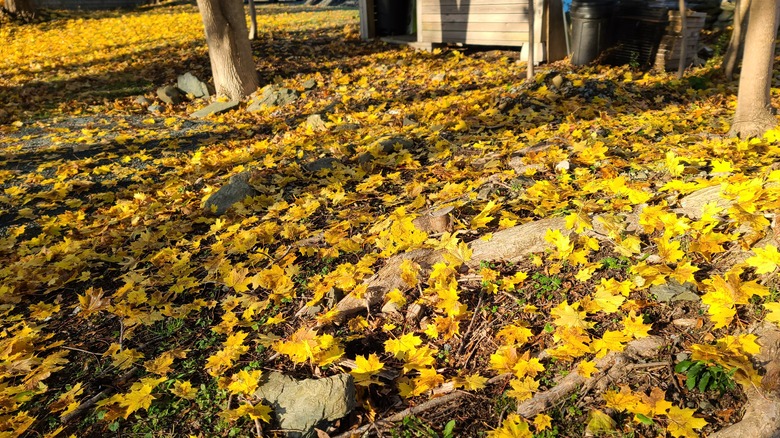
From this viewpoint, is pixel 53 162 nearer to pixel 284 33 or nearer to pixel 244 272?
pixel 244 272

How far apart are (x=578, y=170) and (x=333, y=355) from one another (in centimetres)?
233

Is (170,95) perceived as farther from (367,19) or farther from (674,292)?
(674,292)

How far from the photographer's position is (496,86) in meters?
7.54

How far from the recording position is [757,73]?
165 inches

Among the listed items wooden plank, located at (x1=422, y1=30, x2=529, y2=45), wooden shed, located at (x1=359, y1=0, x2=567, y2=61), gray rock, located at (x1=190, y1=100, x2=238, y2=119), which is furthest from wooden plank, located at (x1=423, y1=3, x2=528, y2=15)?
gray rock, located at (x1=190, y1=100, x2=238, y2=119)

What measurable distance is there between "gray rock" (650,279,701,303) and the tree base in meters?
2.65

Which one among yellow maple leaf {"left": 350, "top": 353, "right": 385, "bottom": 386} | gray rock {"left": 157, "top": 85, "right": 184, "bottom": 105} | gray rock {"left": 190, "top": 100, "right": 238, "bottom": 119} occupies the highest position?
gray rock {"left": 157, "top": 85, "right": 184, "bottom": 105}

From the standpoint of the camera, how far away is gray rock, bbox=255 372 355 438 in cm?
212

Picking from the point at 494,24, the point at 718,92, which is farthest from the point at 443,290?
the point at 494,24

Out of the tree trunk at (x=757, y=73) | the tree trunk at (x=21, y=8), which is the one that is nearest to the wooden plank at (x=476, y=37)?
the tree trunk at (x=757, y=73)

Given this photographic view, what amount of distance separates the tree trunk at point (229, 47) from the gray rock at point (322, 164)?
4.08m

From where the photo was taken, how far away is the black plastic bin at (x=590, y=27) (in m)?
7.87

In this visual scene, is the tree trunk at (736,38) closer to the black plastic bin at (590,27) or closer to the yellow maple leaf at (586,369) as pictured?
the black plastic bin at (590,27)

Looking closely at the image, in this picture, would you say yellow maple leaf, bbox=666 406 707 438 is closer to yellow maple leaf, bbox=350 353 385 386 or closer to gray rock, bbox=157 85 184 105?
yellow maple leaf, bbox=350 353 385 386
